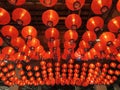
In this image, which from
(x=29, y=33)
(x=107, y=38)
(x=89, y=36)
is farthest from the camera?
(x=89, y=36)

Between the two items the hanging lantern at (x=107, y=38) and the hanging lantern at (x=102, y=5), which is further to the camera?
the hanging lantern at (x=107, y=38)

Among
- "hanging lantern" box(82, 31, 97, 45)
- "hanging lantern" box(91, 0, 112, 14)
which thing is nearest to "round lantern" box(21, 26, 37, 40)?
"hanging lantern" box(82, 31, 97, 45)

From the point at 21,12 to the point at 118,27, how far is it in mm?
2138

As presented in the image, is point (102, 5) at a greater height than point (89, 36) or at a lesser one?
greater

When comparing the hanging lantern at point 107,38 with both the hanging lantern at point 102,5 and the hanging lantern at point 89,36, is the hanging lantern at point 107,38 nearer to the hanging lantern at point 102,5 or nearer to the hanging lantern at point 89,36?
the hanging lantern at point 89,36

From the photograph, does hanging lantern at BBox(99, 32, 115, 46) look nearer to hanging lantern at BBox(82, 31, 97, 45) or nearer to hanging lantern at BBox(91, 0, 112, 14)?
hanging lantern at BBox(82, 31, 97, 45)

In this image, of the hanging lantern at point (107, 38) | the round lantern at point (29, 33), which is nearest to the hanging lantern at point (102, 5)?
the hanging lantern at point (107, 38)

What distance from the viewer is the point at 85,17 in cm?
715

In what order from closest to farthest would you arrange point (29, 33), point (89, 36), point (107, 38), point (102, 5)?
point (102, 5) < point (29, 33) < point (107, 38) < point (89, 36)

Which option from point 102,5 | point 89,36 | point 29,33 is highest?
point 102,5

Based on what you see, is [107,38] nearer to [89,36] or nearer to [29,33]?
[89,36]

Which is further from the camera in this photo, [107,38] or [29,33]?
[107,38]

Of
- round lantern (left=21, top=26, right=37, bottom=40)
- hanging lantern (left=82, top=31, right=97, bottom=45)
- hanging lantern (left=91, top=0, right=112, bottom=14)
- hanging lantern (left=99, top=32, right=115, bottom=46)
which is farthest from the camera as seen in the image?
hanging lantern (left=82, top=31, right=97, bottom=45)

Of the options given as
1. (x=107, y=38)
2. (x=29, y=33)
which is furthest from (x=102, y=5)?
(x=29, y=33)
